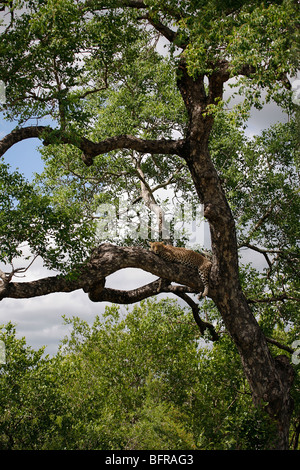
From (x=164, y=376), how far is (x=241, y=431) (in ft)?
16.2

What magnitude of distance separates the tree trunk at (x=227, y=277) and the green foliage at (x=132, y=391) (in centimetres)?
74

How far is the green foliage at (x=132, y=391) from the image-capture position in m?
9.45

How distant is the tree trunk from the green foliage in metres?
0.74

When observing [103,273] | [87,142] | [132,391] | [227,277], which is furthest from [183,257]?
[132,391]

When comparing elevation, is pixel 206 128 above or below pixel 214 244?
above

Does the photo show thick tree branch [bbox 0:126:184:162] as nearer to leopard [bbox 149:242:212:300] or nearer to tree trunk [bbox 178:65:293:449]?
tree trunk [bbox 178:65:293:449]

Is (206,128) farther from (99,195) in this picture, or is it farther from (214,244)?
(99,195)

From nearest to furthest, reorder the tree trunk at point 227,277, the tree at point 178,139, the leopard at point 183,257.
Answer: the tree at point 178,139 < the tree trunk at point 227,277 < the leopard at point 183,257

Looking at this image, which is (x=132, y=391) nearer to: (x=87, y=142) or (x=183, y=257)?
(x=183, y=257)

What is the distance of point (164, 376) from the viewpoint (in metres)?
12.7

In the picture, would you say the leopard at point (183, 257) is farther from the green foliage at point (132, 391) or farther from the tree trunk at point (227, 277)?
the green foliage at point (132, 391)

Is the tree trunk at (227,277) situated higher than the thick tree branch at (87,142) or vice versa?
the thick tree branch at (87,142)

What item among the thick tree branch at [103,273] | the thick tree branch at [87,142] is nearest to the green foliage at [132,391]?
the thick tree branch at [103,273]
